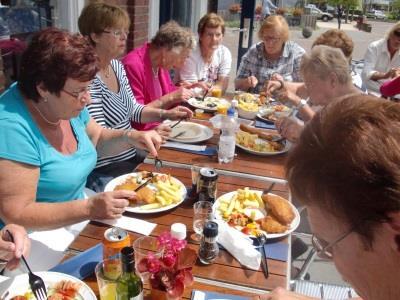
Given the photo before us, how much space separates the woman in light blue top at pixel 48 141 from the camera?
1602 mm

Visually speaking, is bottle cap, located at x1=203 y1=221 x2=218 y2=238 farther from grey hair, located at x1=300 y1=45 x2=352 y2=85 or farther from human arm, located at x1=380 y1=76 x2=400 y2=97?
human arm, located at x1=380 y1=76 x2=400 y2=97

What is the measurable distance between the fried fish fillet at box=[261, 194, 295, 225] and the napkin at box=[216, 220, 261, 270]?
23cm

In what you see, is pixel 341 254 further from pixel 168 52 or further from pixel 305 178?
pixel 168 52

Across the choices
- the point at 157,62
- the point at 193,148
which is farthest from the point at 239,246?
the point at 157,62

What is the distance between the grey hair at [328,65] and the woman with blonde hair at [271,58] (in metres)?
1.49

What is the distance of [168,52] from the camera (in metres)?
3.42

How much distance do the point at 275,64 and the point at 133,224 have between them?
3.35 metres

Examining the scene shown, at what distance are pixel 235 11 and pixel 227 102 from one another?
6.36 m

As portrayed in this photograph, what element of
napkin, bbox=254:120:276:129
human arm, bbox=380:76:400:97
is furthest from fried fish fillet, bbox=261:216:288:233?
human arm, bbox=380:76:400:97

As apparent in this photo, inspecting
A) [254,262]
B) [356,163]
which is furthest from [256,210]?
[356,163]

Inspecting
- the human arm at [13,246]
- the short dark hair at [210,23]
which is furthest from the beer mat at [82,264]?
the short dark hair at [210,23]

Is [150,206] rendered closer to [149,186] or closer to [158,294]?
[149,186]

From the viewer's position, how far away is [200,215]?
1656 mm

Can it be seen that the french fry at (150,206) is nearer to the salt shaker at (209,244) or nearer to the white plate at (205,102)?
the salt shaker at (209,244)
